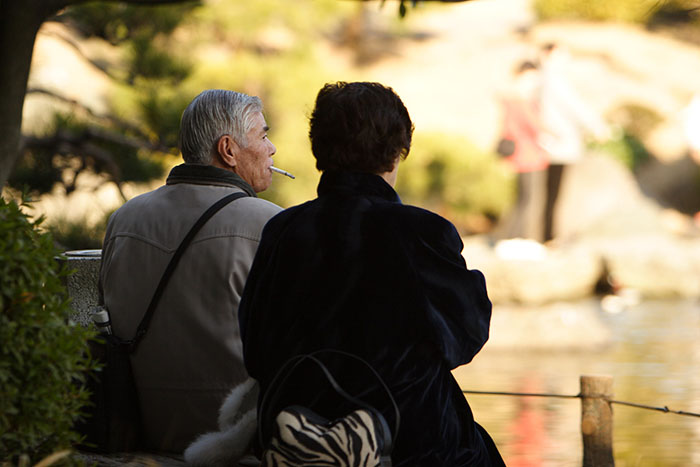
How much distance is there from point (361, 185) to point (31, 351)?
2.20 feet

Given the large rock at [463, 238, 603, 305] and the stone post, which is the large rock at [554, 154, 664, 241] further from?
the stone post

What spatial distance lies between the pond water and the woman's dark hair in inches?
124

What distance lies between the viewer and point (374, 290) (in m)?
1.99

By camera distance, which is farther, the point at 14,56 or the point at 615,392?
the point at 615,392

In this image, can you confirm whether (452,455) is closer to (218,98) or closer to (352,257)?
(352,257)

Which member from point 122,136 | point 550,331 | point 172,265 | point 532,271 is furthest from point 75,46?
point 532,271

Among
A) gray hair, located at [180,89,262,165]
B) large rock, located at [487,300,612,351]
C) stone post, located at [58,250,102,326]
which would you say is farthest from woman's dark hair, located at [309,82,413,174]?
large rock, located at [487,300,612,351]

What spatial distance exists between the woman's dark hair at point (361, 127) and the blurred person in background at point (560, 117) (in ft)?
32.8

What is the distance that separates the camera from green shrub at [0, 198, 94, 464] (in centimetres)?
186

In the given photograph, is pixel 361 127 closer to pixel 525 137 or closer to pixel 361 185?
pixel 361 185

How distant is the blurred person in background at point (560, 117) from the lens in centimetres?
1192

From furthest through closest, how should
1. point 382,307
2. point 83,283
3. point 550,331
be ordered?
point 550,331
point 83,283
point 382,307

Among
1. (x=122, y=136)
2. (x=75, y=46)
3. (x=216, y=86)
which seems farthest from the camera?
(x=216, y=86)

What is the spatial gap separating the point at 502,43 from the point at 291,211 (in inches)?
828
